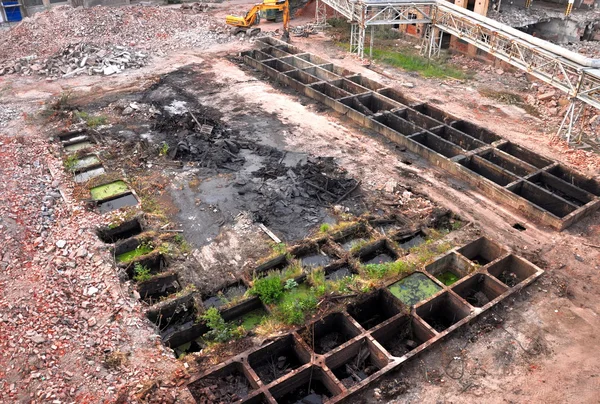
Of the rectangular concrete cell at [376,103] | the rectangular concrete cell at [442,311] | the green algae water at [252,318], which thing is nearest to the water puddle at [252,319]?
the green algae water at [252,318]

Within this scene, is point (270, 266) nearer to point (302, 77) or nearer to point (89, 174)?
point (89, 174)

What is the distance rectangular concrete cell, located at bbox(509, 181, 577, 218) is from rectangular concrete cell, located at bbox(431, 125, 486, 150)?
260 cm

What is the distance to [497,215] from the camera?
45.9 ft

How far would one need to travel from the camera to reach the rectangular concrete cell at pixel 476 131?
58.3ft

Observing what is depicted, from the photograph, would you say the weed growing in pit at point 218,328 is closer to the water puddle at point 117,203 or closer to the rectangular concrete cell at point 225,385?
the rectangular concrete cell at point 225,385

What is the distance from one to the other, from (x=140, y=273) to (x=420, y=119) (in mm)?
12450

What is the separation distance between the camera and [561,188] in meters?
15.2

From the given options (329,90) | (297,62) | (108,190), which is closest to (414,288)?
(108,190)

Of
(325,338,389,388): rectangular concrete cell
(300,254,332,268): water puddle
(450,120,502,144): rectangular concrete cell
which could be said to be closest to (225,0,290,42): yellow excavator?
(450,120,502,144): rectangular concrete cell

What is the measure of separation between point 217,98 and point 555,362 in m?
16.8

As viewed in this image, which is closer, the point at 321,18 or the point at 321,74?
the point at 321,74

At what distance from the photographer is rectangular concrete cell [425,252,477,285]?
12141 mm

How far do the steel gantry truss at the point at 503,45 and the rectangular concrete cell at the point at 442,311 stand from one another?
378 inches

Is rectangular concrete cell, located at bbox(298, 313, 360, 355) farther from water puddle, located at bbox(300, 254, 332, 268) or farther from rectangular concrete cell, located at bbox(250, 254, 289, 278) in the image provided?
rectangular concrete cell, located at bbox(250, 254, 289, 278)
